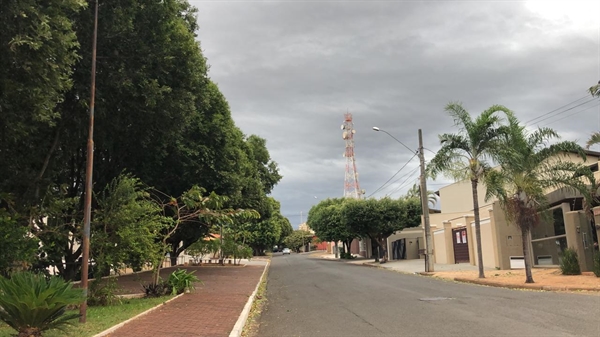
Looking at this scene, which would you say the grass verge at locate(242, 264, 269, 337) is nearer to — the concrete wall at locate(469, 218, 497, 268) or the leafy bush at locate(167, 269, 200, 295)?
the leafy bush at locate(167, 269, 200, 295)

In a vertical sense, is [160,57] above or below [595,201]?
above

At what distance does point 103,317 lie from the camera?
1069 cm

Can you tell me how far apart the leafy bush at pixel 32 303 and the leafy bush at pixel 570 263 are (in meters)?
17.7

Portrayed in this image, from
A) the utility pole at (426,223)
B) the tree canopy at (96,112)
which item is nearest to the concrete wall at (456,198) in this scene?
the utility pole at (426,223)

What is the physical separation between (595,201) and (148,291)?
17.4 m

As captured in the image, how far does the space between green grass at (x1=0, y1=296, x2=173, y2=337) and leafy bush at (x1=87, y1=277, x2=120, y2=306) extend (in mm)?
290

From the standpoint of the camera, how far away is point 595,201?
1955 cm

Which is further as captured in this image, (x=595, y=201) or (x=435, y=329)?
(x=595, y=201)

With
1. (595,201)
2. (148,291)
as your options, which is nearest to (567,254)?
(595,201)

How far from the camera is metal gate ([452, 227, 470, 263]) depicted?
106ft

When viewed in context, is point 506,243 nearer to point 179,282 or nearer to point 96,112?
point 179,282

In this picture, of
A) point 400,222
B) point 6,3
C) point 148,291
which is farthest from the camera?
point 400,222

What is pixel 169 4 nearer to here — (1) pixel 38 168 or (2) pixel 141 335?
(1) pixel 38 168

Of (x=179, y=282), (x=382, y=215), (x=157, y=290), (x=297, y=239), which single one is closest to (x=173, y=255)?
(x=382, y=215)
